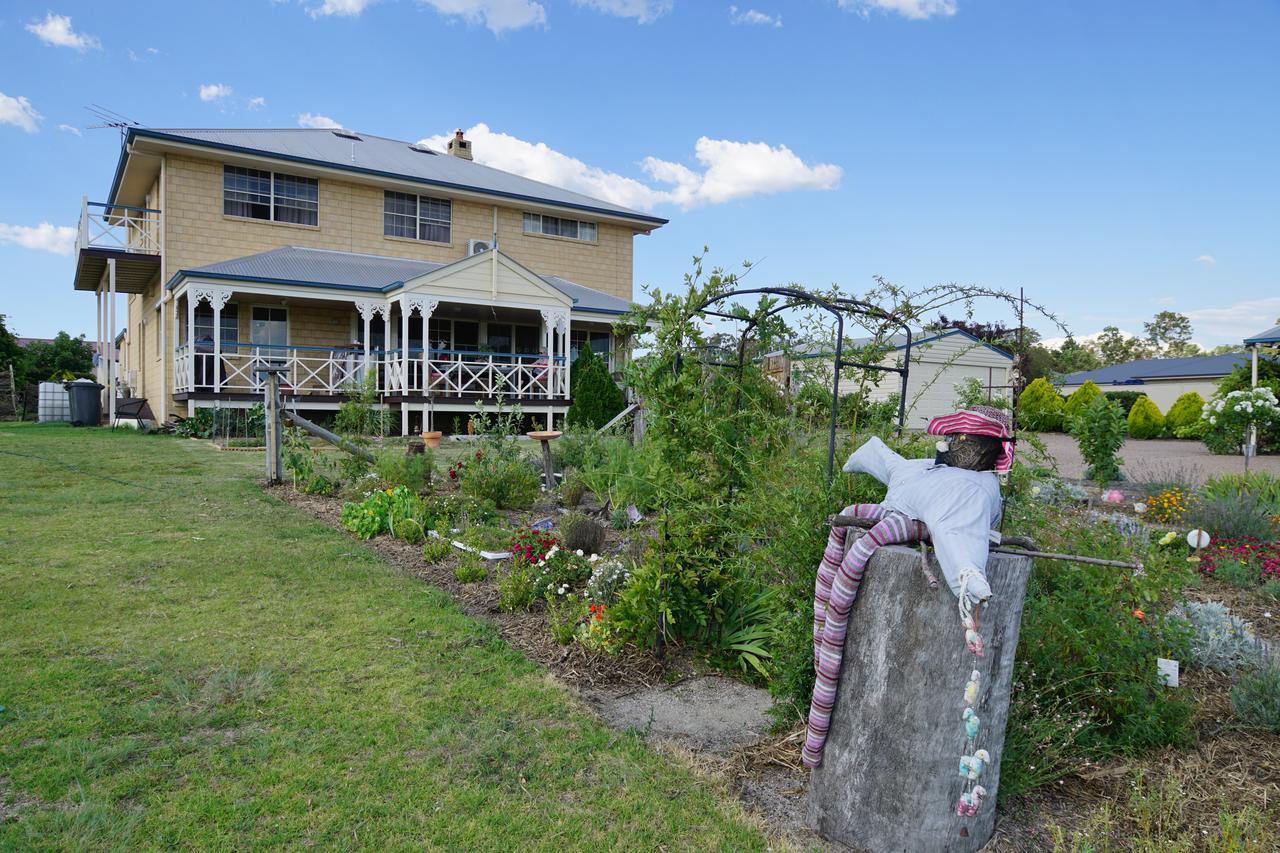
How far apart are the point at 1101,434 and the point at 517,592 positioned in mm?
8285

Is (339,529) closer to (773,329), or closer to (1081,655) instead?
(773,329)

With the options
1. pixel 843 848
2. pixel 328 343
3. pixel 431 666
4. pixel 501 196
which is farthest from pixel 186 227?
pixel 843 848

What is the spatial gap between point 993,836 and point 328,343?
19.1 metres

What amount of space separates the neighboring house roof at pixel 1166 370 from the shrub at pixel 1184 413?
4939 mm

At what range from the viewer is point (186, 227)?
17.2m

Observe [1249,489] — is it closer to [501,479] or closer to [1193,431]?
[501,479]

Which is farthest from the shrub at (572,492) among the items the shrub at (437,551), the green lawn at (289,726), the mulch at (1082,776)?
the mulch at (1082,776)

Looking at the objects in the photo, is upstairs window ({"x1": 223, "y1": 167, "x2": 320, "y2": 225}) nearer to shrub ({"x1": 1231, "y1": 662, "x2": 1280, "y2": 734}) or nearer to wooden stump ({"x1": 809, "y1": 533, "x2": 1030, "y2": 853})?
wooden stump ({"x1": 809, "y1": 533, "x2": 1030, "y2": 853})

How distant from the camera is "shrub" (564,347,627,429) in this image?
16641 mm

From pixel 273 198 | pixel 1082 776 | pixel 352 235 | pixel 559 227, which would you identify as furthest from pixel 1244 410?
pixel 273 198

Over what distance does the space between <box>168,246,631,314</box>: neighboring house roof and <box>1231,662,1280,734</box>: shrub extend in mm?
13698

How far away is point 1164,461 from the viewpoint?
51.5 feet

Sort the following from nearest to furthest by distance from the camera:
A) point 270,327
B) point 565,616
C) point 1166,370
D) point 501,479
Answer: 1. point 565,616
2. point 501,479
3. point 270,327
4. point 1166,370

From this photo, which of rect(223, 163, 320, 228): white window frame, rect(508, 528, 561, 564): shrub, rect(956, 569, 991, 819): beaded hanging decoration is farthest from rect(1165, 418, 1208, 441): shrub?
rect(223, 163, 320, 228): white window frame
